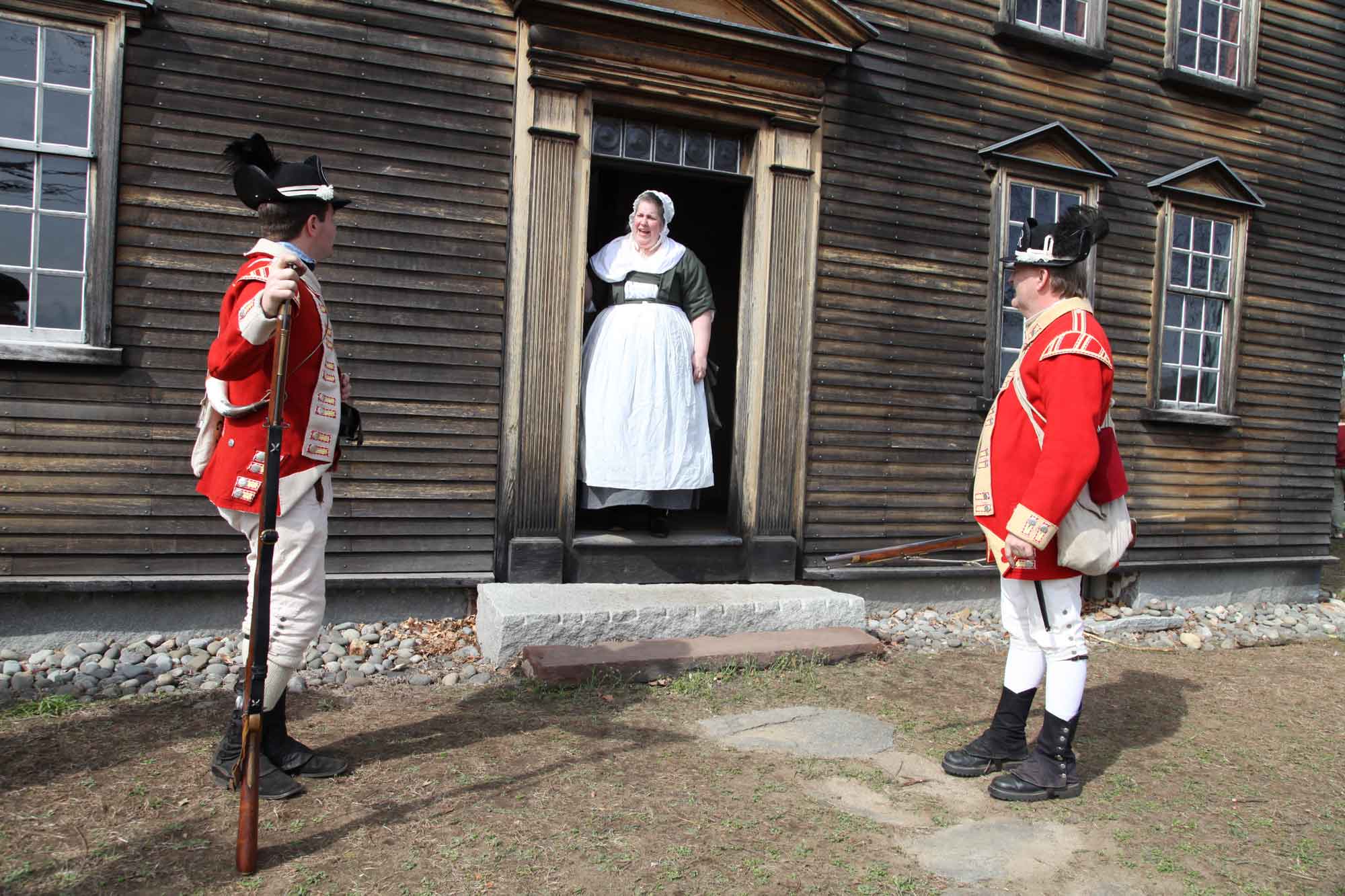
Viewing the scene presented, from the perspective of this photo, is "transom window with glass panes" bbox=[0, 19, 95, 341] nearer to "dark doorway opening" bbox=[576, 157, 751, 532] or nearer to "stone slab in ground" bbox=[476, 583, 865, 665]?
"stone slab in ground" bbox=[476, 583, 865, 665]

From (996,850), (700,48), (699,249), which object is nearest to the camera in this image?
(996,850)

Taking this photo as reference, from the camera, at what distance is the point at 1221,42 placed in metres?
8.67

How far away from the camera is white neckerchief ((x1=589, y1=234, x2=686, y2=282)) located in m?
6.24

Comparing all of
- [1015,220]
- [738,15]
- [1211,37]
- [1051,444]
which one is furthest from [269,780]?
[1211,37]

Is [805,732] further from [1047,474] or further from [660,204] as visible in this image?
[660,204]

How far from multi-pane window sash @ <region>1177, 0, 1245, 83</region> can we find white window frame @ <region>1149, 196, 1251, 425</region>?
3.98 feet

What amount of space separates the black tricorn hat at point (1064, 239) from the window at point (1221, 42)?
6.08 metres

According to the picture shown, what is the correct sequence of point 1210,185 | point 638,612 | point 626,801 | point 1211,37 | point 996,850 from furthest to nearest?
1. point 1211,37
2. point 1210,185
3. point 638,612
4. point 626,801
5. point 996,850

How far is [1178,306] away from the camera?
8.57 m

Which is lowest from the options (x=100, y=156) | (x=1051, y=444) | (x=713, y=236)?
(x=1051, y=444)

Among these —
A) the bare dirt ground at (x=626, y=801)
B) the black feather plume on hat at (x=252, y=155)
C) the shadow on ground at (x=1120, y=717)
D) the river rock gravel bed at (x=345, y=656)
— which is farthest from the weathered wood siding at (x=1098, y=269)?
the black feather plume on hat at (x=252, y=155)

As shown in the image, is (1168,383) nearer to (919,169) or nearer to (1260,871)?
(919,169)

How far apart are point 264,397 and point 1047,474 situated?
262 centimetres

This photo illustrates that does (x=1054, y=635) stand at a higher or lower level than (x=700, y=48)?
lower
